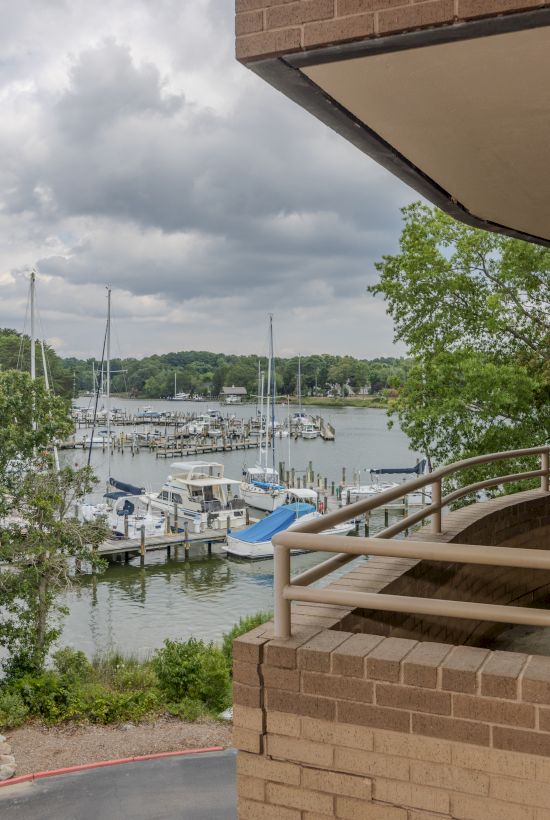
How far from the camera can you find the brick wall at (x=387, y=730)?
234 cm

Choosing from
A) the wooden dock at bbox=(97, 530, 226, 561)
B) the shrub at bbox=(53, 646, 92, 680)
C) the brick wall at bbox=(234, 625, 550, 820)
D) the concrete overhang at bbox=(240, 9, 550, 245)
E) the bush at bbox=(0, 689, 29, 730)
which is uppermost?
the concrete overhang at bbox=(240, 9, 550, 245)

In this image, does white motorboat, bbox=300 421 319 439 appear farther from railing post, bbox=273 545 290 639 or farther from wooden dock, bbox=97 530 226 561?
railing post, bbox=273 545 290 639

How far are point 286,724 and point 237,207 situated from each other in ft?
380

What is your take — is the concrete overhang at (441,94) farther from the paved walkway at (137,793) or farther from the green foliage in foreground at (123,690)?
the green foliage in foreground at (123,690)

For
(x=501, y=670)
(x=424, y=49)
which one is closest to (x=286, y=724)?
(x=501, y=670)

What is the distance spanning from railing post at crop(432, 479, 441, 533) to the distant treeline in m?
81.7

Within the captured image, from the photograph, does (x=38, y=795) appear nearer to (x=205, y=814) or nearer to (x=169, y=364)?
(x=205, y=814)

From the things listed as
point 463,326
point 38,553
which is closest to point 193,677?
point 38,553

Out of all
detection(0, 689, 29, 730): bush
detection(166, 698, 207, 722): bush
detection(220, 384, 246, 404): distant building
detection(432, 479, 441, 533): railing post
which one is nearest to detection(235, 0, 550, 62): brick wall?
detection(432, 479, 441, 533): railing post

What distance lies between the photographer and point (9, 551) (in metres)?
19.7

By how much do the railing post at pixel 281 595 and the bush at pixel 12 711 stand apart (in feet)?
47.6

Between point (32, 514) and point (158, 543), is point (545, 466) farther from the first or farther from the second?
point (158, 543)

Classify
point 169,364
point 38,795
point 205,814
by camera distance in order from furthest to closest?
1. point 169,364
2. point 38,795
3. point 205,814

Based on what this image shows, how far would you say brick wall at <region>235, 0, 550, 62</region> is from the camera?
244cm
